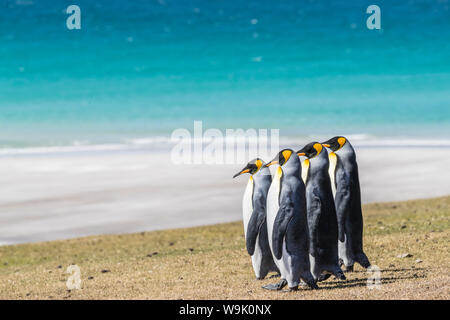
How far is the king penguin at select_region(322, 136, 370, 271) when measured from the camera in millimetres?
9078

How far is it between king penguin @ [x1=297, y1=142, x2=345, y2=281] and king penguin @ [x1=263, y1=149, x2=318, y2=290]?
401 mm

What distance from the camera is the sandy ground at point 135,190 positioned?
59.6 ft

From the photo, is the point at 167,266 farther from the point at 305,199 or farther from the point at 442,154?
the point at 442,154

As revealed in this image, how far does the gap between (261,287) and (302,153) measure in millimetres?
1804

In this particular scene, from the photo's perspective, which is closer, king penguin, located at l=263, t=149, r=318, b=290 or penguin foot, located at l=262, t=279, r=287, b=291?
king penguin, located at l=263, t=149, r=318, b=290

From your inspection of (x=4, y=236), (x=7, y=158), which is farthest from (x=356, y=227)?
(x=7, y=158)

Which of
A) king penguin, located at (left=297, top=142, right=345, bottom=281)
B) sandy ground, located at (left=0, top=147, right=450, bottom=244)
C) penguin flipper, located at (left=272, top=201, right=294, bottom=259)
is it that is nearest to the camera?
penguin flipper, located at (left=272, top=201, right=294, bottom=259)

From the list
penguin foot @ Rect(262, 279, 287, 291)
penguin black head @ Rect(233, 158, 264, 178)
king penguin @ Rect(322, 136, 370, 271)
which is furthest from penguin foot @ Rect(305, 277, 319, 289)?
penguin black head @ Rect(233, 158, 264, 178)

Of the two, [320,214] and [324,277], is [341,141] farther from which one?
[324,277]

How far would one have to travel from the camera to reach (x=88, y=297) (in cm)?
871

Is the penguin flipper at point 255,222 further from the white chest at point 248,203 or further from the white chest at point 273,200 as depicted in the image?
the white chest at point 273,200

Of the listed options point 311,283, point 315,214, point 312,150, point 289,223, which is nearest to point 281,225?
point 289,223

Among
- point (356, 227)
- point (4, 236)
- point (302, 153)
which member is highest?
point (302, 153)

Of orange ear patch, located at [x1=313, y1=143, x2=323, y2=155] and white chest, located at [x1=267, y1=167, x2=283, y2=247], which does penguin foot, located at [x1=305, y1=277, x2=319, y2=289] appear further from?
orange ear patch, located at [x1=313, y1=143, x2=323, y2=155]
